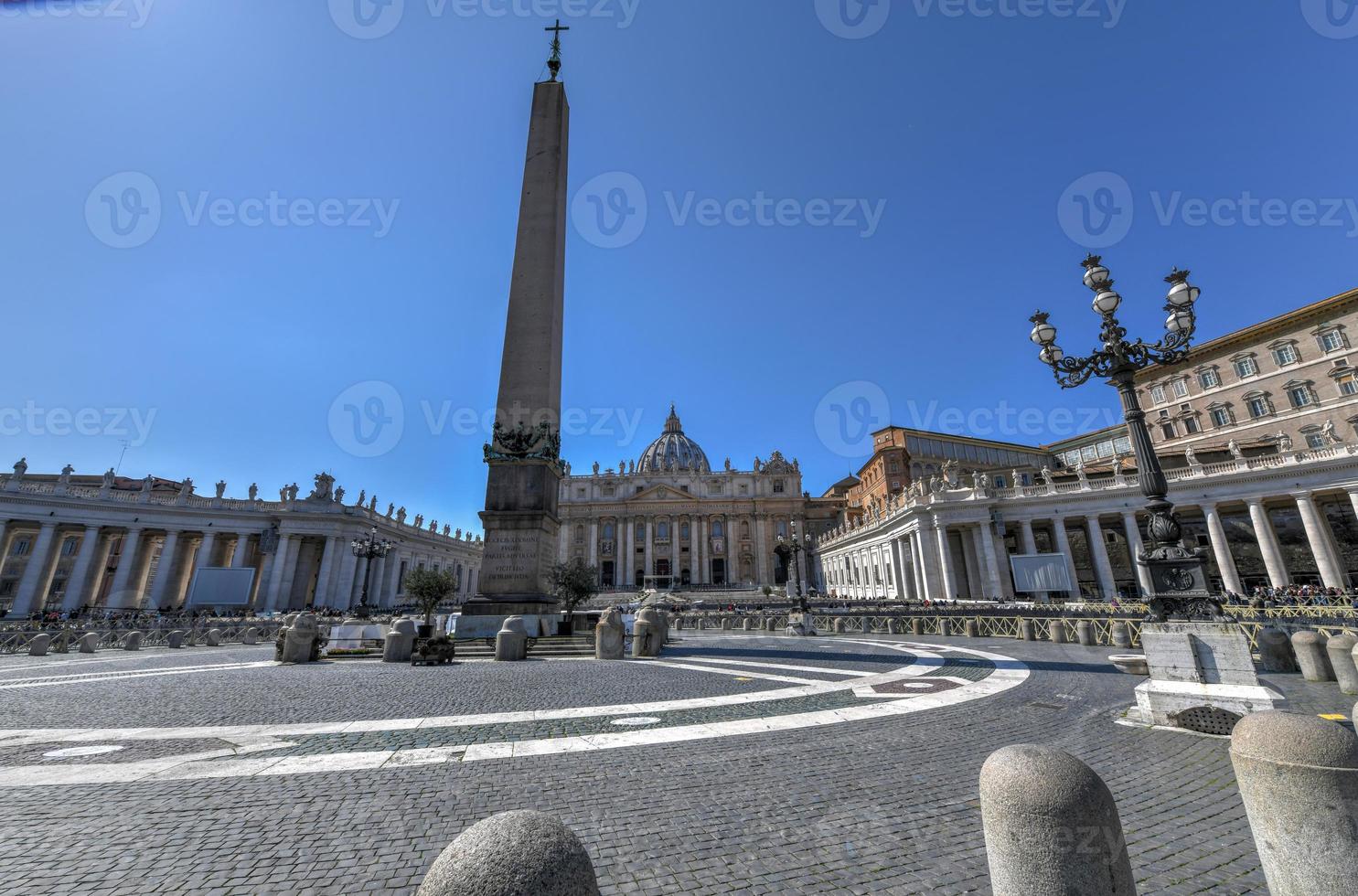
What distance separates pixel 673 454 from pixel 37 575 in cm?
8401

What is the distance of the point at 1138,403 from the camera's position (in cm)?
722

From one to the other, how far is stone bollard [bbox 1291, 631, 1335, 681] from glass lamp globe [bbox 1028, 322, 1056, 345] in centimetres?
634

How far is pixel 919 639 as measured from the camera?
1811 centimetres

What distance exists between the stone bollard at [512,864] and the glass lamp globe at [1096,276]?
10297 millimetres

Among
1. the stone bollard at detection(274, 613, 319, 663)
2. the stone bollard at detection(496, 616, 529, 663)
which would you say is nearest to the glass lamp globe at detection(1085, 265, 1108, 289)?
the stone bollard at detection(496, 616, 529, 663)

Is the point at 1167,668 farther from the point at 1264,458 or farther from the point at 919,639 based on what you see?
the point at 1264,458

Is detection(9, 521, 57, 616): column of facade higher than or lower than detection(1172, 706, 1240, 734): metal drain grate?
higher

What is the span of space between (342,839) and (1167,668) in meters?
8.37

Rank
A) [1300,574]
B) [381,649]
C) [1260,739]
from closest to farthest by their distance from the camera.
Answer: [1260,739]
[381,649]
[1300,574]

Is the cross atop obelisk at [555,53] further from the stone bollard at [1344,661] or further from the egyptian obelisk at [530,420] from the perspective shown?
the stone bollard at [1344,661]

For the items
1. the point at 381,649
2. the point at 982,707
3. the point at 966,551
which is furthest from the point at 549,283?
the point at 966,551

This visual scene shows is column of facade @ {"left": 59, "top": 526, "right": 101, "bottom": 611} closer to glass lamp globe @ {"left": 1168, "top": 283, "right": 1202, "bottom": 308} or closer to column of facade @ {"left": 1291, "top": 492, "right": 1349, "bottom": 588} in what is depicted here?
glass lamp globe @ {"left": 1168, "top": 283, "right": 1202, "bottom": 308}

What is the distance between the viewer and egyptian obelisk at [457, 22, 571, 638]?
13.6 m

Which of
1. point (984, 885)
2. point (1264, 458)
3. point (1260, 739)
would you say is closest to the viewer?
point (1260, 739)
